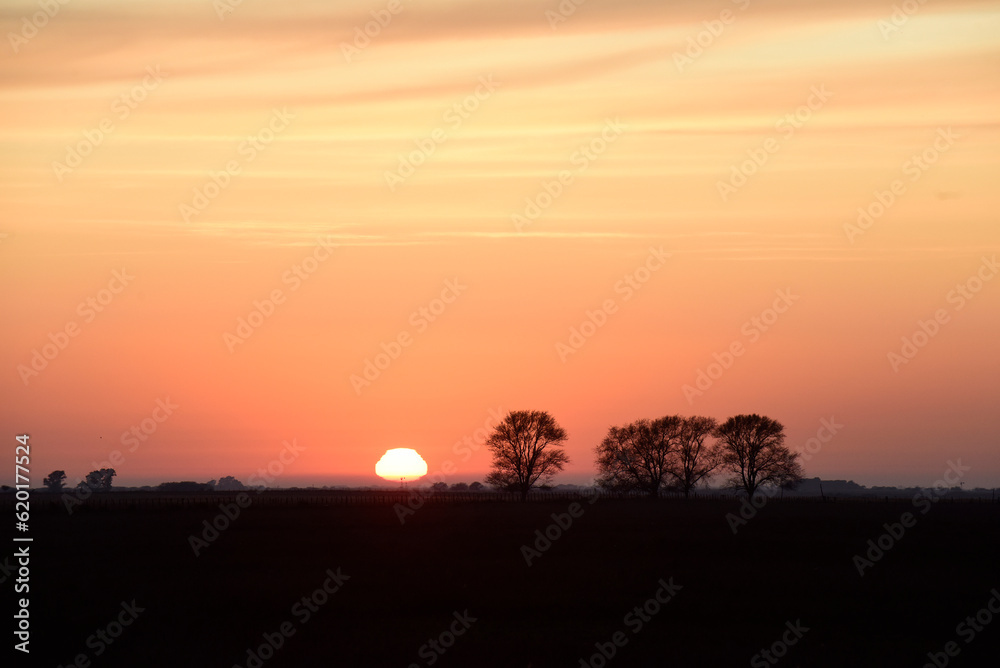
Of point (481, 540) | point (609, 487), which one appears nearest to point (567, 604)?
point (481, 540)

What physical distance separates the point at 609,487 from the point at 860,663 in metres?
121

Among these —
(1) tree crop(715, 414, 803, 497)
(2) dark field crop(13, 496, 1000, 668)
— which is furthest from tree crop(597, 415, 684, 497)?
(2) dark field crop(13, 496, 1000, 668)

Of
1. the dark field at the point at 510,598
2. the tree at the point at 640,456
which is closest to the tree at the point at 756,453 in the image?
the tree at the point at 640,456

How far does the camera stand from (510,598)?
29188mm

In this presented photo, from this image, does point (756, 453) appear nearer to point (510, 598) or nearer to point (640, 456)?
point (640, 456)

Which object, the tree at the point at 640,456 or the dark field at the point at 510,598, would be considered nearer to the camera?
the dark field at the point at 510,598

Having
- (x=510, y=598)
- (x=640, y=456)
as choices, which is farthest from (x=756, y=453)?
(x=510, y=598)

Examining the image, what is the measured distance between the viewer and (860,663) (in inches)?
834

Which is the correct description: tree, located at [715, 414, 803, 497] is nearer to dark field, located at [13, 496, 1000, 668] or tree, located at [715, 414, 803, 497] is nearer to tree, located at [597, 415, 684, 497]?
tree, located at [597, 415, 684, 497]

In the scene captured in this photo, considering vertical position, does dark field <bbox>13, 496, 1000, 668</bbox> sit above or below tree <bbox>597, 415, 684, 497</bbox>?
below

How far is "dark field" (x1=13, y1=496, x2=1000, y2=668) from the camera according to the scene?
2225 centimetres

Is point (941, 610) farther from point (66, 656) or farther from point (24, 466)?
point (24, 466)

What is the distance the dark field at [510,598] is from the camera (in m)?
22.2

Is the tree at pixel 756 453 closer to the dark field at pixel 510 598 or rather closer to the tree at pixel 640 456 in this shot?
the tree at pixel 640 456
